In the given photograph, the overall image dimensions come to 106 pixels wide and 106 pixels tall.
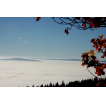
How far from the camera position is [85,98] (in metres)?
2.63

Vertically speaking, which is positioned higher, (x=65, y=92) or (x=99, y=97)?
(x=65, y=92)

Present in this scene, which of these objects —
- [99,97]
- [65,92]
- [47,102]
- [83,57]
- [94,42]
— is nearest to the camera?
[47,102]

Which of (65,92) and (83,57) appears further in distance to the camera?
(83,57)

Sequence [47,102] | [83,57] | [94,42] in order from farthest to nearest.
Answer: [94,42] → [83,57] → [47,102]
